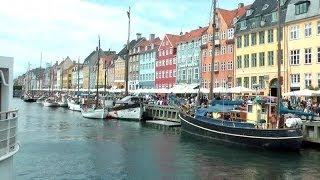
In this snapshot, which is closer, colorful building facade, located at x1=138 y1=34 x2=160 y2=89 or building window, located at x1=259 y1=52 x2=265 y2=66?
building window, located at x1=259 y1=52 x2=265 y2=66

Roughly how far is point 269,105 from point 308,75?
2144 cm

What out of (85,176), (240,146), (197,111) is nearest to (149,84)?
(197,111)

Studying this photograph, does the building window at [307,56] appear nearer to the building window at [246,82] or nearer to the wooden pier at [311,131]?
the building window at [246,82]

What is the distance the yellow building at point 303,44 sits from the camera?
5031cm

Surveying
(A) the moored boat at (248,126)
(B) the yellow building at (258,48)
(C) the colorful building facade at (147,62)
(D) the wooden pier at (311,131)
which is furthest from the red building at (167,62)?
(D) the wooden pier at (311,131)

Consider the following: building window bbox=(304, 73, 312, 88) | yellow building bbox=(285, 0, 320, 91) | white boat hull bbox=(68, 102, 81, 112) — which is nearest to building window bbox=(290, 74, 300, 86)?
yellow building bbox=(285, 0, 320, 91)

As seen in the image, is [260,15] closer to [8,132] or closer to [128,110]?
[128,110]

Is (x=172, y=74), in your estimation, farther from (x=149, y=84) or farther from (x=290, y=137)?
(x=290, y=137)

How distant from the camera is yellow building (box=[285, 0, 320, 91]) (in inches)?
1981

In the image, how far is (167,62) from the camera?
90938 millimetres

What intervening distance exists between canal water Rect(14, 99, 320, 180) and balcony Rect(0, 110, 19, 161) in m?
10.5

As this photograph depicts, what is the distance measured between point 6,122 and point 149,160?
55.6ft

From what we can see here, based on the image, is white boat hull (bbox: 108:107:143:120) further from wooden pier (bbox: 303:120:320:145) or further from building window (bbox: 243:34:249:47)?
wooden pier (bbox: 303:120:320:145)

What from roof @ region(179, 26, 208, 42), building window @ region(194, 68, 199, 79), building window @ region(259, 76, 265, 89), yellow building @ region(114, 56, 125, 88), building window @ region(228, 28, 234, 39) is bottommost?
building window @ region(259, 76, 265, 89)
